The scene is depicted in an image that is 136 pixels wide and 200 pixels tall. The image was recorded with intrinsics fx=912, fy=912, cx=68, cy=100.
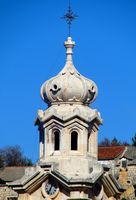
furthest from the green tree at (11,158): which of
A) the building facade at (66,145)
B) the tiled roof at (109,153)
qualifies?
the building facade at (66,145)

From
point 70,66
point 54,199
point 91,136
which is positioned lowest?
point 54,199

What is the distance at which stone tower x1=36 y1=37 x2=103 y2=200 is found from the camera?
41.6 metres

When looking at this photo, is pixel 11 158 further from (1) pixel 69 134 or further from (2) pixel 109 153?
(1) pixel 69 134

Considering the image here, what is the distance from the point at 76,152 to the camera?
42000 millimetres

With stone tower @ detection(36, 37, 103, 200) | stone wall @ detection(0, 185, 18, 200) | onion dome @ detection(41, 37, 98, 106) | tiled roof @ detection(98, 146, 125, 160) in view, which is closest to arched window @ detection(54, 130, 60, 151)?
stone tower @ detection(36, 37, 103, 200)

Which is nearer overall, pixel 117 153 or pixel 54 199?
pixel 54 199

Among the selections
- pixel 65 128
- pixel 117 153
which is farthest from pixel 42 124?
pixel 117 153

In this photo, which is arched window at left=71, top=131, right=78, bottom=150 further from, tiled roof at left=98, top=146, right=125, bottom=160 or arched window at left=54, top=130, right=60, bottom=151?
tiled roof at left=98, top=146, right=125, bottom=160

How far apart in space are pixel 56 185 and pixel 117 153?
64473 mm

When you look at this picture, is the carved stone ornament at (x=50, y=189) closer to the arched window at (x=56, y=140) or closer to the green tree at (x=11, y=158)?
the arched window at (x=56, y=140)

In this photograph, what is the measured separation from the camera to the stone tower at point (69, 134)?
41.6m

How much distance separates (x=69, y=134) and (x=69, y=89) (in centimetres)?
208

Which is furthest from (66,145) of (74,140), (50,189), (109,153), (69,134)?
(109,153)

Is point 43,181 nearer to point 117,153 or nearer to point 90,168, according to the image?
point 90,168
